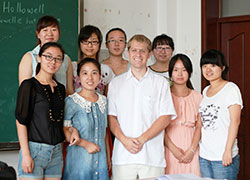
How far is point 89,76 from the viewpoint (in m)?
2.36

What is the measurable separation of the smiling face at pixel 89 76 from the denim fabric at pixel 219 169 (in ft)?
2.89

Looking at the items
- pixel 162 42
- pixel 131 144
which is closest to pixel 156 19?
pixel 162 42

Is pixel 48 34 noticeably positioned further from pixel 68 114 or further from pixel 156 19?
pixel 156 19

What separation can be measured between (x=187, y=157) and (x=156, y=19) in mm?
2057

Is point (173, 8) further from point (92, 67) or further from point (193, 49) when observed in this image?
point (92, 67)

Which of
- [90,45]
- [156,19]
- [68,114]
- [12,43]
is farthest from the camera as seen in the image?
[156,19]

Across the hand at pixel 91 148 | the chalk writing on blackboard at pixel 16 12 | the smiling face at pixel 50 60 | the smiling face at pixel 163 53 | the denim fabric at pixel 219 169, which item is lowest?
the denim fabric at pixel 219 169

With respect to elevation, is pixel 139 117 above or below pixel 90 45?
below

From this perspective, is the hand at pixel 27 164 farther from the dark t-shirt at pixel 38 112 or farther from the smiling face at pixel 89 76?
the smiling face at pixel 89 76

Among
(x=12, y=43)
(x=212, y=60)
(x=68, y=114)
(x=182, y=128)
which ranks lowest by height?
(x=182, y=128)

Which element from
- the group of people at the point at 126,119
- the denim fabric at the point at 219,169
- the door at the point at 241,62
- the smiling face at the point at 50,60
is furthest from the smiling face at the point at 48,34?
the door at the point at 241,62

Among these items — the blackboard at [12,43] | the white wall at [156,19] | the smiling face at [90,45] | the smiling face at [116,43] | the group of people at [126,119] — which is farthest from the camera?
the white wall at [156,19]

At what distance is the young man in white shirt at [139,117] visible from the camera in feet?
7.61

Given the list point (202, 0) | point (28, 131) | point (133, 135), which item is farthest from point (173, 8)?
point (28, 131)
